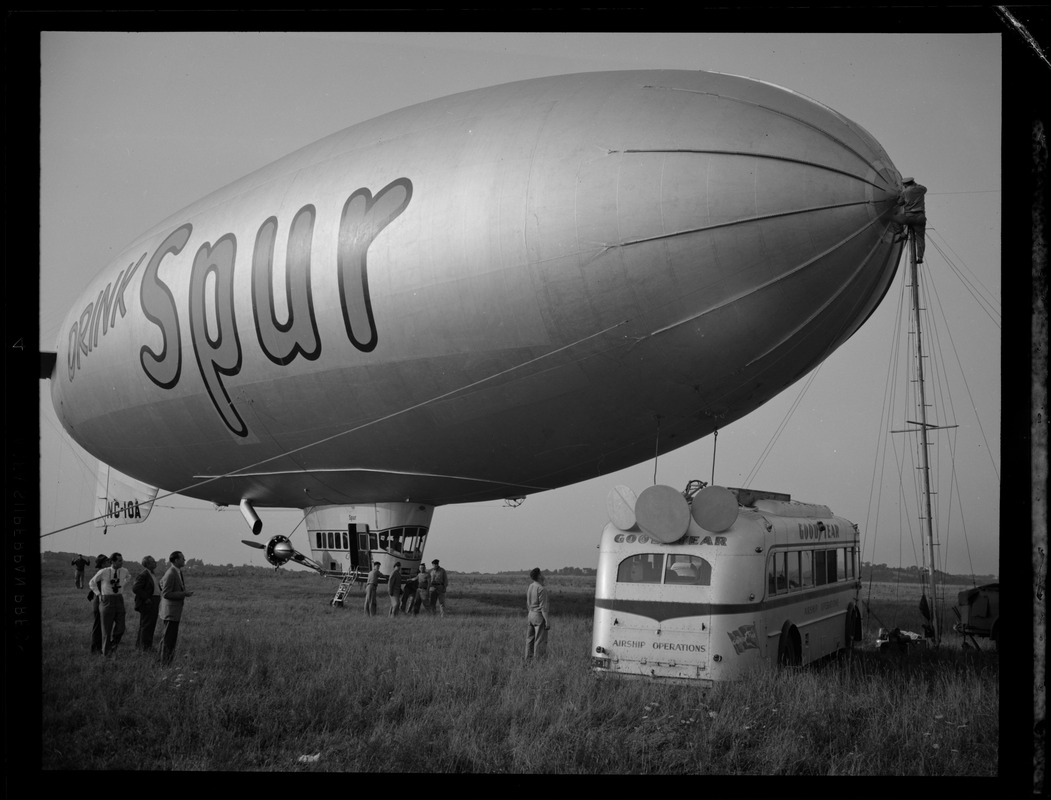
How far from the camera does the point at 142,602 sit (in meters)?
11.9

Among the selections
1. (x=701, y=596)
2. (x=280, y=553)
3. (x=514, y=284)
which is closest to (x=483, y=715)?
(x=701, y=596)

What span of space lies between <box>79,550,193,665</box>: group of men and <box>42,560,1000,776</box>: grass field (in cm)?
34

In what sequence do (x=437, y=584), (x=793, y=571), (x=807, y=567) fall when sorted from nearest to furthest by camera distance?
1. (x=793, y=571)
2. (x=807, y=567)
3. (x=437, y=584)

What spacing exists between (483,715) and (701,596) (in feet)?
9.12

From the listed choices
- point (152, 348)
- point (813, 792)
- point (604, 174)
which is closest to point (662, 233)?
point (604, 174)

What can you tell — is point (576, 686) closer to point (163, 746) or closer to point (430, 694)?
point (430, 694)

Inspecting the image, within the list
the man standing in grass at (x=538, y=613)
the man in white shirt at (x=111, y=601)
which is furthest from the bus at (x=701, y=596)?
the man in white shirt at (x=111, y=601)

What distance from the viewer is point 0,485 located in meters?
6.79

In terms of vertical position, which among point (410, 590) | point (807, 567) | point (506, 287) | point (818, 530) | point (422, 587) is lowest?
point (422, 587)

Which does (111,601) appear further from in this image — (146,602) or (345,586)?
(345,586)

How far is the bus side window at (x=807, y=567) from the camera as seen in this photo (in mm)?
11656

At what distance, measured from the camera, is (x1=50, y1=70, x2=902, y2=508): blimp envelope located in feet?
31.6
